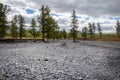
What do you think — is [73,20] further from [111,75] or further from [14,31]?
[111,75]

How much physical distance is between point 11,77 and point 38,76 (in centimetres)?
178

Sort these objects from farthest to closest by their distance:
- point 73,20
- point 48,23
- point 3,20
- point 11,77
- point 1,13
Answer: point 73,20 < point 48,23 < point 3,20 < point 1,13 < point 11,77

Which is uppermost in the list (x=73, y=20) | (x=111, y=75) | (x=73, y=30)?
(x=73, y=20)

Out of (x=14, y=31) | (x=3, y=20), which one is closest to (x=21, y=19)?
(x=14, y=31)

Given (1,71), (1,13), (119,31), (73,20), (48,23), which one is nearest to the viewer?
(1,71)

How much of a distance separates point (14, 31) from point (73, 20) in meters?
28.6

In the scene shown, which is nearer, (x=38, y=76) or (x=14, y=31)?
(x=38, y=76)

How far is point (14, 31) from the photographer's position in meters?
74.7

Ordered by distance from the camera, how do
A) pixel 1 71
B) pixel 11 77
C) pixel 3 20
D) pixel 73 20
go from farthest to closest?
1. pixel 73 20
2. pixel 3 20
3. pixel 1 71
4. pixel 11 77

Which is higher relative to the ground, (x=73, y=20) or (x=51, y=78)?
(x=73, y=20)

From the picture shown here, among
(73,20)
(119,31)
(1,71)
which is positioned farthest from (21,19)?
(119,31)

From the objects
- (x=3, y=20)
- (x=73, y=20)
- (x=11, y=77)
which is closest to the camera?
(x=11, y=77)

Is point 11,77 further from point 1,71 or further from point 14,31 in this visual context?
point 14,31

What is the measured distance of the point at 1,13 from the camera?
5144 cm
